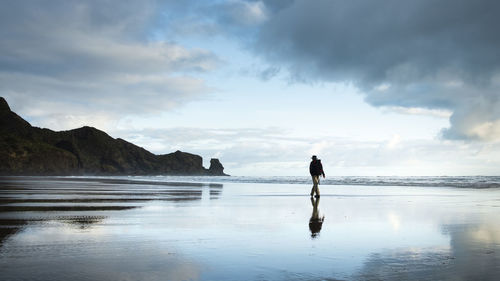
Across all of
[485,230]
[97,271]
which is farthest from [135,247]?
[485,230]

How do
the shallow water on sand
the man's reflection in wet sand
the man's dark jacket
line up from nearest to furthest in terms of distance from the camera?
the shallow water on sand
the man's reflection in wet sand
the man's dark jacket

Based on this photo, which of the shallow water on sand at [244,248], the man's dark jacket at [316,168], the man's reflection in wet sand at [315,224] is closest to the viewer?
the shallow water on sand at [244,248]

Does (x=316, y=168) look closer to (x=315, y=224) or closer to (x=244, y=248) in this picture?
(x=315, y=224)

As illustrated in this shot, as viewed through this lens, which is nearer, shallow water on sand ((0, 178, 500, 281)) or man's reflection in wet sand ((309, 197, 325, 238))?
shallow water on sand ((0, 178, 500, 281))

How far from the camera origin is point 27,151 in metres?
140

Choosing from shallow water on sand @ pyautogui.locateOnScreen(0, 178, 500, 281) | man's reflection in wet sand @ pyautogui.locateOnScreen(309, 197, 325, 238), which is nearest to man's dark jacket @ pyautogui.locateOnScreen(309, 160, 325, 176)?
man's reflection in wet sand @ pyautogui.locateOnScreen(309, 197, 325, 238)

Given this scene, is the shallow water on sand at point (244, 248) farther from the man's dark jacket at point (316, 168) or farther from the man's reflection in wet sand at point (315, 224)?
the man's dark jacket at point (316, 168)

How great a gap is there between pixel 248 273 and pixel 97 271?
6.47ft

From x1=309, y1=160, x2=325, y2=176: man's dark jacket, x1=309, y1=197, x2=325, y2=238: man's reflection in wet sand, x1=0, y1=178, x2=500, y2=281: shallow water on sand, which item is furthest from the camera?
x1=309, y1=160, x2=325, y2=176: man's dark jacket

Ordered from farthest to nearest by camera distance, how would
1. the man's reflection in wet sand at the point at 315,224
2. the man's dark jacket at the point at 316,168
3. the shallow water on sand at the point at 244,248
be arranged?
the man's dark jacket at the point at 316,168
the man's reflection in wet sand at the point at 315,224
the shallow water on sand at the point at 244,248

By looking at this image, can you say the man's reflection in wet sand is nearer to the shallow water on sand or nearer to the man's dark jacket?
the shallow water on sand

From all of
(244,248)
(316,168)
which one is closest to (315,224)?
(244,248)

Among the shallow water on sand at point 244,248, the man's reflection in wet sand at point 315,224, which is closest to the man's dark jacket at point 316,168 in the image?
the man's reflection in wet sand at point 315,224

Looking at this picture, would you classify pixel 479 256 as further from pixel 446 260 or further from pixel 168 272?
pixel 168 272
